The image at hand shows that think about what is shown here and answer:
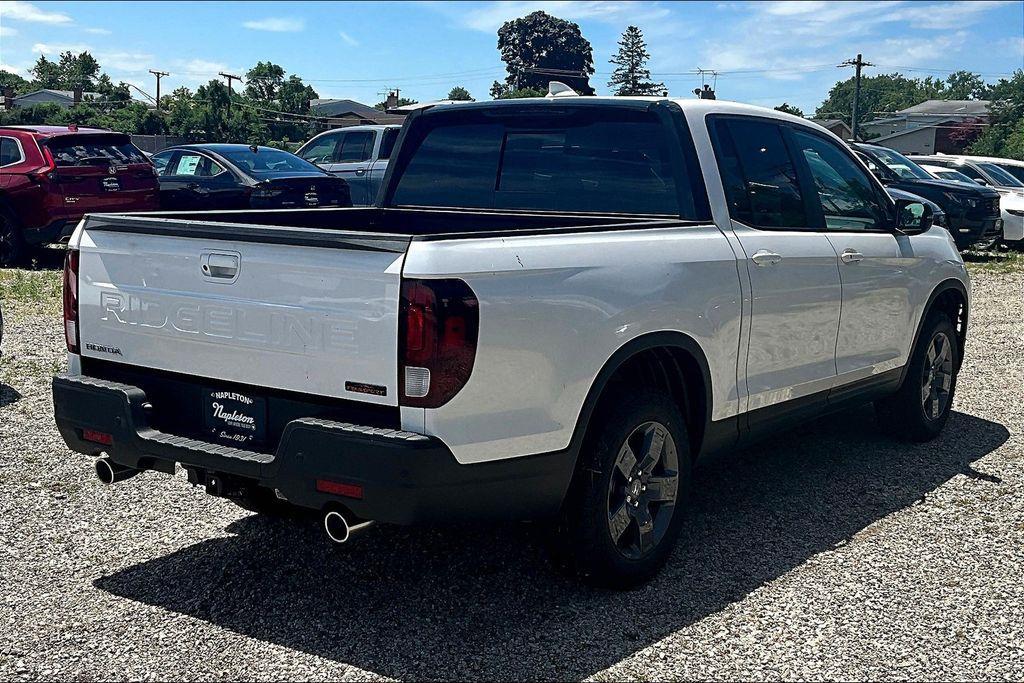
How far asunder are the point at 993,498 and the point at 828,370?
1083mm

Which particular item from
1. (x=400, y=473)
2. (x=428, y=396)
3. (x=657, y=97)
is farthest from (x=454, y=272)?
(x=657, y=97)

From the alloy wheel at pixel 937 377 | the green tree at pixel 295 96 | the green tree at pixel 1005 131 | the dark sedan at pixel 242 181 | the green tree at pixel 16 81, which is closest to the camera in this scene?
the alloy wheel at pixel 937 377

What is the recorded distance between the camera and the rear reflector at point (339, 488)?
3.69 m

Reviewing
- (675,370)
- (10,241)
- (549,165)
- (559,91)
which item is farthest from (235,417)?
(10,241)

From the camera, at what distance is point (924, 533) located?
5.17 metres

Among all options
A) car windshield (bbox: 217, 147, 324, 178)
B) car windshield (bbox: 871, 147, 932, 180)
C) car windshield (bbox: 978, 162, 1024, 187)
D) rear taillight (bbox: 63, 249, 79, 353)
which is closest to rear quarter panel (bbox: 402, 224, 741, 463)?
rear taillight (bbox: 63, 249, 79, 353)

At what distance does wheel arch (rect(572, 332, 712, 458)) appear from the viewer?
4239 mm

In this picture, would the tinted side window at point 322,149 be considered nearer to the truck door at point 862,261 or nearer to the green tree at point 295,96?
the truck door at point 862,261

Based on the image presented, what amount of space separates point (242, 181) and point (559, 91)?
11.9 m

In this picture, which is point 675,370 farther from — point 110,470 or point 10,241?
point 10,241

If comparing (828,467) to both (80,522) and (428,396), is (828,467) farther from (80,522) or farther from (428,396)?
(80,522)

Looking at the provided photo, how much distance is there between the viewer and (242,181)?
663 inches

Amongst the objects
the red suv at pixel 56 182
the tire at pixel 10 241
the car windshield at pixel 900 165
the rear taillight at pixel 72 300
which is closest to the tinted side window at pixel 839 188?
the rear taillight at pixel 72 300

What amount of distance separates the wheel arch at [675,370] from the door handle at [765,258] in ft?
1.92
